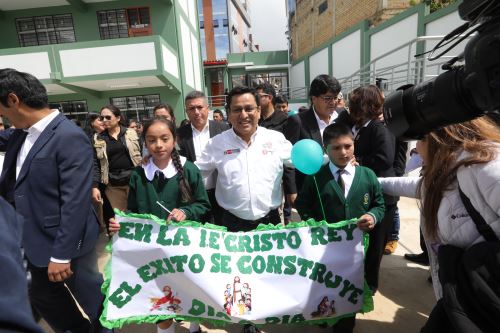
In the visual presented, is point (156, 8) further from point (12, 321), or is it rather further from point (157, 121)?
point (12, 321)

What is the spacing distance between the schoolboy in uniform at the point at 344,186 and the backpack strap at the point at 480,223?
2.27 ft

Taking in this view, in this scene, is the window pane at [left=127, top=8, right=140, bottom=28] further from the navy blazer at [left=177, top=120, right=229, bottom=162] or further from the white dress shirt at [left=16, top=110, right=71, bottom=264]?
the white dress shirt at [left=16, top=110, right=71, bottom=264]

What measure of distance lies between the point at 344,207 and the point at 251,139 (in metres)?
0.78

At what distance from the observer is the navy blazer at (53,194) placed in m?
1.67

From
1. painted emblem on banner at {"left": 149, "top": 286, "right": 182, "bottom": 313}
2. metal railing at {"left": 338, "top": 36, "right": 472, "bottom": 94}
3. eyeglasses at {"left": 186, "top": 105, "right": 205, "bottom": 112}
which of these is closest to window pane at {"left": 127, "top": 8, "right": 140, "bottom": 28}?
metal railing at {"left": 338, "top": 36, "right": 472, "bottom": 94}

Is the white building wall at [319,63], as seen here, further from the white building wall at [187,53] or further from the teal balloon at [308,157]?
the teal balloon at [308,157]

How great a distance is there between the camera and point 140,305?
1907 mm

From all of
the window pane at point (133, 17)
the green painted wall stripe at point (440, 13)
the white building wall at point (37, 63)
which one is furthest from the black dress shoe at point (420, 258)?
the window pane at point (133, 17)

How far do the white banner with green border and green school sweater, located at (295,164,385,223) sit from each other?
16 cm

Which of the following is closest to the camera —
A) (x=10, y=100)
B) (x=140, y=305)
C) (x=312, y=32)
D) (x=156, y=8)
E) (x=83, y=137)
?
(x=10, y=100)

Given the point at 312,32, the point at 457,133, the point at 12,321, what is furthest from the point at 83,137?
the point at 312,32

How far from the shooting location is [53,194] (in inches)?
67.3

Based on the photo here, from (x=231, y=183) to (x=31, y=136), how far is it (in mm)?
1218

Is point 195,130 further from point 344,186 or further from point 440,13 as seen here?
point 440,13
